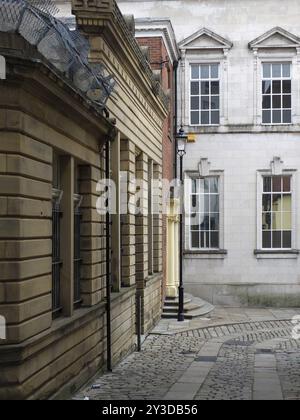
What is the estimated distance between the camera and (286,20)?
2345 cm

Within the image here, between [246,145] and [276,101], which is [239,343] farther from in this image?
[276,101]

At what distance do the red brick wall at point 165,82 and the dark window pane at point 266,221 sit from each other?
374cm

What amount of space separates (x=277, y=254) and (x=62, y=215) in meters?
15.7

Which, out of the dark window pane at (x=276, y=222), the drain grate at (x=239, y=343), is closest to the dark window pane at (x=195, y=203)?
the dark window pane at (x=276, y=222)

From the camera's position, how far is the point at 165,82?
20.9 m

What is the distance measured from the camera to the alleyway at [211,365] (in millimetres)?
9812

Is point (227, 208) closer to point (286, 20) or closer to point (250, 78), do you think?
point (250, 78)

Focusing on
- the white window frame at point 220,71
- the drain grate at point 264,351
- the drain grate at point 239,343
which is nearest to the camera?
the drain grate at point 264,351

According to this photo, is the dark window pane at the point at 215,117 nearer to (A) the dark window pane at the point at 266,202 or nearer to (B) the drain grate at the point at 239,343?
(A) the dark window pane at the point at 266,202

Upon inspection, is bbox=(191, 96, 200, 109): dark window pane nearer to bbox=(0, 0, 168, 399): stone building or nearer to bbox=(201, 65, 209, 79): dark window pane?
bbox=(201, 65, 209, 79): dark window pane

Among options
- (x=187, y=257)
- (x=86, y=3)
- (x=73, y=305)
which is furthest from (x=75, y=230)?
(x=187, y=257)

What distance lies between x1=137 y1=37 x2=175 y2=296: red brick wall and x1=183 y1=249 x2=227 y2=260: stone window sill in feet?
8.38

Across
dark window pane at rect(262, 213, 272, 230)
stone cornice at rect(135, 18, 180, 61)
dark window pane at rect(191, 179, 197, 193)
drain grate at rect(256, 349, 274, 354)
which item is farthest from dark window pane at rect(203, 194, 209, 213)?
drain grate at rect(256, 349, 274, 354)

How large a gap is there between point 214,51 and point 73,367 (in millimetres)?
16962
